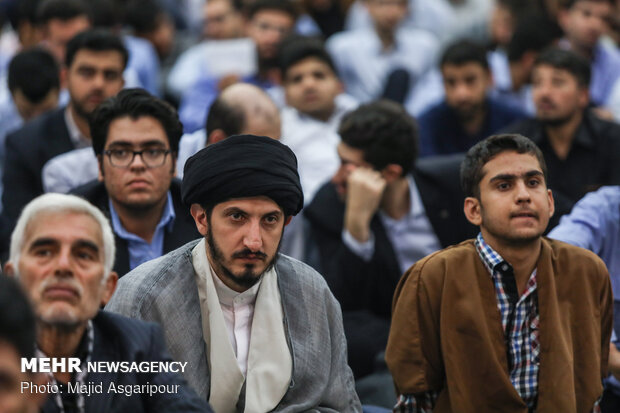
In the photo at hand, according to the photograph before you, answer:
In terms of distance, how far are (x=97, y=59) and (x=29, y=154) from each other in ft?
2.47

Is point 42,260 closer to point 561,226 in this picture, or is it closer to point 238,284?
point 238,284

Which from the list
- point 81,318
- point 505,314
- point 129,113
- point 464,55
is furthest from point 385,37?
point 81,318

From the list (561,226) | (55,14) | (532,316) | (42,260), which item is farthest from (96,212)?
(55,14)

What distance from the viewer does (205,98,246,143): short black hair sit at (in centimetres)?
535

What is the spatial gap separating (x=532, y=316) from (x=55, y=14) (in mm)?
5018

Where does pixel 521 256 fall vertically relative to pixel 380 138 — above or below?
below

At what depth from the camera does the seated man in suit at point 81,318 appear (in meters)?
2.89

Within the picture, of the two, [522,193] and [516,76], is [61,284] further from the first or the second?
[516,76]

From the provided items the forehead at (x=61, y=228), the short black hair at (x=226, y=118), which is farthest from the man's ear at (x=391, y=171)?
the forehead at (x=61, y=228)

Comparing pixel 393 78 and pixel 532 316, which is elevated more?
pixel 393 78

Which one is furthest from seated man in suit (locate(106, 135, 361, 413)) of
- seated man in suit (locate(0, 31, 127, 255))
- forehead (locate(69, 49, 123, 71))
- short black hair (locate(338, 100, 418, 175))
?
forehead (locate(69, 49, 123, 71))

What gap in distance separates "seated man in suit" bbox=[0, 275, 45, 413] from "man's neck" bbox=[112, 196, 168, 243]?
7.78 ft

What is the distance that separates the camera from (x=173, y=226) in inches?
182

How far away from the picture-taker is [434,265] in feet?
12.4
